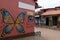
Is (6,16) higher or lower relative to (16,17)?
higher

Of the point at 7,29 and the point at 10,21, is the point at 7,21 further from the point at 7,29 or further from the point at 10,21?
the point at 7,29

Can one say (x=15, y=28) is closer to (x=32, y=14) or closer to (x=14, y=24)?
(x=14, y=24)

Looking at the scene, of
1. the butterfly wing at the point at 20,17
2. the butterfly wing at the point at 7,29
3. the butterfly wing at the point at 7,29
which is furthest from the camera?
the butterfly wing at the point at 20,17

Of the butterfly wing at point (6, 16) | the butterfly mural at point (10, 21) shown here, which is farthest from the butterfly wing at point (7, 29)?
the butterfly wing at point (6, 16)

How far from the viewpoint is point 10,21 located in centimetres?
1195

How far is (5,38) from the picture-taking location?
11219mm

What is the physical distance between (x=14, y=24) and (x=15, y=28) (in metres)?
0.35

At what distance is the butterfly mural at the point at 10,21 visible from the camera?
1134 cm


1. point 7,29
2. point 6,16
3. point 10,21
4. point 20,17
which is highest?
point 6,16

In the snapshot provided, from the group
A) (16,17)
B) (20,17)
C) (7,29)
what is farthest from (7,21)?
(20,17)

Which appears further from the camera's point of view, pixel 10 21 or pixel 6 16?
pixel 10 21

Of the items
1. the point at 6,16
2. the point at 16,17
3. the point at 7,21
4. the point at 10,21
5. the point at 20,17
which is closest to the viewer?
the point at 6,16

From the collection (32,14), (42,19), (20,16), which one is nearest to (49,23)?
(42,19)

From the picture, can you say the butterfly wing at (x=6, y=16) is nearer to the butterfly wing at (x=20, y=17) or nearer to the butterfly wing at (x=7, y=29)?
the butterfly wing at (x=7, y=29)
